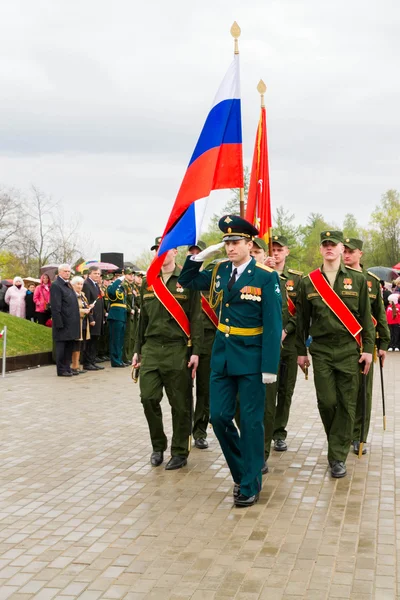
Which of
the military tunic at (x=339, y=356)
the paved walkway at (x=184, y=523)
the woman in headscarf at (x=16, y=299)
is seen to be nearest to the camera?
the paved walkway at (x=184, y=523)

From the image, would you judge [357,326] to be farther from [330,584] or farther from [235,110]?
[330,584]

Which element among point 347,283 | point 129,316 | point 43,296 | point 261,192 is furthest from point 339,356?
point 43,296

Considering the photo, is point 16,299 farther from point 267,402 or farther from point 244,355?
point 244,355

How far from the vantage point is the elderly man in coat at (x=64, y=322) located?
1605 centimetres

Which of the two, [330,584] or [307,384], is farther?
[307,384]

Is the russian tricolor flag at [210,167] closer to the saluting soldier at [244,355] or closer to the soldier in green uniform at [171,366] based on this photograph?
the soldier in green uniform at [171,366]

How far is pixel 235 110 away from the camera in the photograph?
7.63 meters

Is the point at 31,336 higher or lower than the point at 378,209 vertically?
lower

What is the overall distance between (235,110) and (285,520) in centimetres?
365

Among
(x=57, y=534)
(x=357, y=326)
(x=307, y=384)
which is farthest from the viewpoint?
(x=307, y=384)

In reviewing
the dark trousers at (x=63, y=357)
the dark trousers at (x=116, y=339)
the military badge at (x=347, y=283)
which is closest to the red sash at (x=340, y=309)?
the military badge at (x=347, y=283)

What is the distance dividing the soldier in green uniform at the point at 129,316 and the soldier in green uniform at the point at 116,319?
384 millimetres

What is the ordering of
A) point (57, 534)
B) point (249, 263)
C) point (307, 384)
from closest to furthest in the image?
point (57, 534) < point (249, 263) < point (307, 384)

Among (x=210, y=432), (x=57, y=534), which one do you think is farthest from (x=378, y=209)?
(x=57, y=534)
